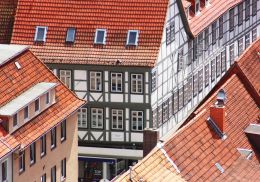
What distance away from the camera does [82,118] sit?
10144 centimetres

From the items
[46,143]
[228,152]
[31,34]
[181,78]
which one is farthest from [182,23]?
[228,152]

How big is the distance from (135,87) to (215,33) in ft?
48.3

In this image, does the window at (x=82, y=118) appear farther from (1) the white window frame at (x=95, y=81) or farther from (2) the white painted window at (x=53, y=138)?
(2) the white painted window at (x=53, y=138)

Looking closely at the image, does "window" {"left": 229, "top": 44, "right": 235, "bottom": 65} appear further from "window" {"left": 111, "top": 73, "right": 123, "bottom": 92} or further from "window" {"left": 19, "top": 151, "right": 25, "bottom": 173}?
"window" {"left": 19, "top": 151, "right": 25, "bottom": 173}

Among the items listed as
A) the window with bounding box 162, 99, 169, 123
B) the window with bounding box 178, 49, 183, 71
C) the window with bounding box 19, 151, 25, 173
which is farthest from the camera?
the window with bounding box 178, 49, 183, 71

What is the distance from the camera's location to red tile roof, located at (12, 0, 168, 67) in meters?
101

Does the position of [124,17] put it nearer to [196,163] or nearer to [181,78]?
[181,78]

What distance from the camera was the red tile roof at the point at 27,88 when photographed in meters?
84.9

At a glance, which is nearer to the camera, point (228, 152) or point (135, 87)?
point (228, 152)

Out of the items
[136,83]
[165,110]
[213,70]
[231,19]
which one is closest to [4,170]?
[136,83]

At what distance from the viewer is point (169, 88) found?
104 metres

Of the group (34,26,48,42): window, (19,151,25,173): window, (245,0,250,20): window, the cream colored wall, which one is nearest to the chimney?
(19,151,25,173): window

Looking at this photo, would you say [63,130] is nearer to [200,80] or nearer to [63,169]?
[63,169]

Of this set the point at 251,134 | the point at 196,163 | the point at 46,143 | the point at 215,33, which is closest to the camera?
the point at 196,163
